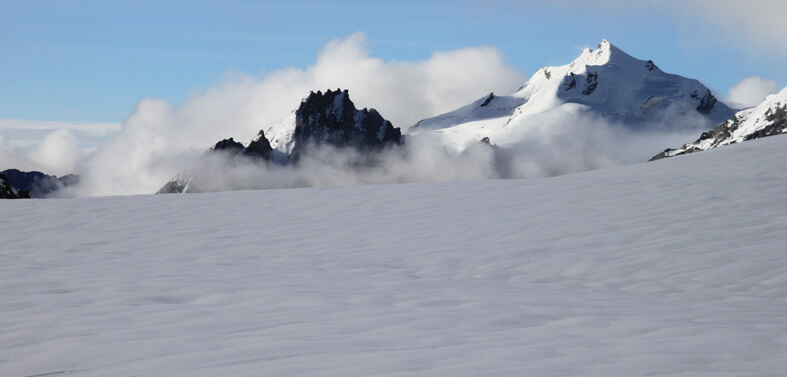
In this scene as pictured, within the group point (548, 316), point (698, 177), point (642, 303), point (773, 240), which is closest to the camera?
point (548, 316)

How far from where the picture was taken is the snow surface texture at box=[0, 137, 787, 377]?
13.7 ft

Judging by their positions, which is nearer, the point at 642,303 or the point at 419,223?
the point at 642,303

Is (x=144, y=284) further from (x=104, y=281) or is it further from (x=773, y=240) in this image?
(x=773, y=240)

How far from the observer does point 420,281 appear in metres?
7.09

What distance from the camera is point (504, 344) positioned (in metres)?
4.47

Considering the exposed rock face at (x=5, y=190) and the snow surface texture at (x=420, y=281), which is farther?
the exposed rock face at (x=5, y=190)

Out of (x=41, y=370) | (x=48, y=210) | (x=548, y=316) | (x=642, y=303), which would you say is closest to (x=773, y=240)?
(x=642, y=303)

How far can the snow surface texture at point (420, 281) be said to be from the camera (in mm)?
4180

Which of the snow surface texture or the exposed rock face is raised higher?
the exposed rock face

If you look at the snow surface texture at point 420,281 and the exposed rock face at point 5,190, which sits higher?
the exposed rock face at point 5,190

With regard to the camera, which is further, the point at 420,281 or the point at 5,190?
the point at 5,190

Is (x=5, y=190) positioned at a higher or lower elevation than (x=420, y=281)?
higher

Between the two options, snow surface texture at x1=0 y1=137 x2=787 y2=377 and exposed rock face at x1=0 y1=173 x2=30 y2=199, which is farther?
exposed rock face at x1=0 y1=173 x2=30 y2=199

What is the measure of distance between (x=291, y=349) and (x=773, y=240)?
644 cm
